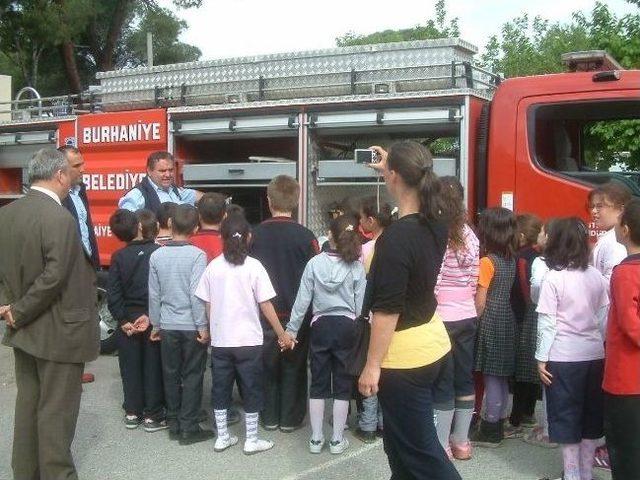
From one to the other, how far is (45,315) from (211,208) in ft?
5.53

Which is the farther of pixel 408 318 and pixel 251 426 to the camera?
pixel 251 426

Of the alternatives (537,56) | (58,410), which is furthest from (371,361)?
(537,56)

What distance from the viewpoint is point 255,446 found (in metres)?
5.07

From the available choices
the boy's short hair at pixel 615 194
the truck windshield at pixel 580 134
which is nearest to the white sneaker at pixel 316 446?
the boy's short hair at pixel 615 194

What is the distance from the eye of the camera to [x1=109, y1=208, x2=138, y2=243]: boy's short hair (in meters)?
5.83

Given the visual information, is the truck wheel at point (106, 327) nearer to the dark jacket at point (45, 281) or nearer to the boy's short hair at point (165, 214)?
the boy's short hair at point (165, 214)

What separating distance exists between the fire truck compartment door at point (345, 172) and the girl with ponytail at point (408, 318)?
2.94 m

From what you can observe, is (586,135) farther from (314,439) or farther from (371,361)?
(371,361)

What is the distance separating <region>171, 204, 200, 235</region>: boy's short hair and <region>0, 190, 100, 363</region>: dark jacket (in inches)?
43.7

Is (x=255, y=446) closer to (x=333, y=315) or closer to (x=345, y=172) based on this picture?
(x=333, y=315)

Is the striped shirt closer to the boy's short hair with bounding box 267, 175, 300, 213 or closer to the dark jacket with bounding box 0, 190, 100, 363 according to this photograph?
the boy's short hair with bounding box 267, 175, 300, 213

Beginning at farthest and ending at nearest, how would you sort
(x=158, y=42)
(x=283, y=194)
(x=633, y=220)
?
1. (x=158, y=42)
2. (x=283, y=194)
3. (x=633, y=220)

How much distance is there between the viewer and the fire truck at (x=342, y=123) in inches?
238

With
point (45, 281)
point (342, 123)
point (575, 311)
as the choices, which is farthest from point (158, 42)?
point (575, 311)
